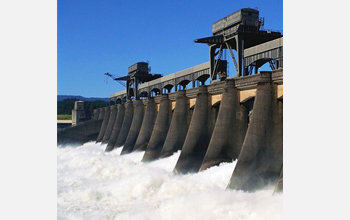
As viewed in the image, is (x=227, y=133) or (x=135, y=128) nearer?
(x=227, y=133)

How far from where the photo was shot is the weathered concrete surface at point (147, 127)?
4175 centimetres

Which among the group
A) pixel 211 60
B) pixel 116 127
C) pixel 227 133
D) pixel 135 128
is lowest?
pixel 116 127

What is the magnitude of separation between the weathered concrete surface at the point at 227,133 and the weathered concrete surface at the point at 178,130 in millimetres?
7788

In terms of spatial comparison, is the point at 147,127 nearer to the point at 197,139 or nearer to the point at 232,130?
the point at 197,139

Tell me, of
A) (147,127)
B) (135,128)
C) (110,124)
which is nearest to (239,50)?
(147,127)

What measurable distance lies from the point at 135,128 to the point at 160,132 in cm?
929

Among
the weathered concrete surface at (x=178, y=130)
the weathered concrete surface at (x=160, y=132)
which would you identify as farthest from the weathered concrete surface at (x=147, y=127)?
the weathered concrete surface at (x=178, y=130)

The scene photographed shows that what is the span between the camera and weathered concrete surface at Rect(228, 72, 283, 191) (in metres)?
20.6

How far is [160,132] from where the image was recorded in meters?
37.4

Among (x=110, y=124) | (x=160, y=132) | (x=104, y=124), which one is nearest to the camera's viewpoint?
(x=160, y=132)

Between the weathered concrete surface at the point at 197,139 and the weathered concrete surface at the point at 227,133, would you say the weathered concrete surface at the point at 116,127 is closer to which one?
the weathered concrete surface at the point at 197,139

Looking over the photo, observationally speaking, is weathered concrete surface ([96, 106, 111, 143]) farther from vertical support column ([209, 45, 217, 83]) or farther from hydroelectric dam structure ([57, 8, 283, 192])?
vertical support column ([209, 45, 217, 83])
